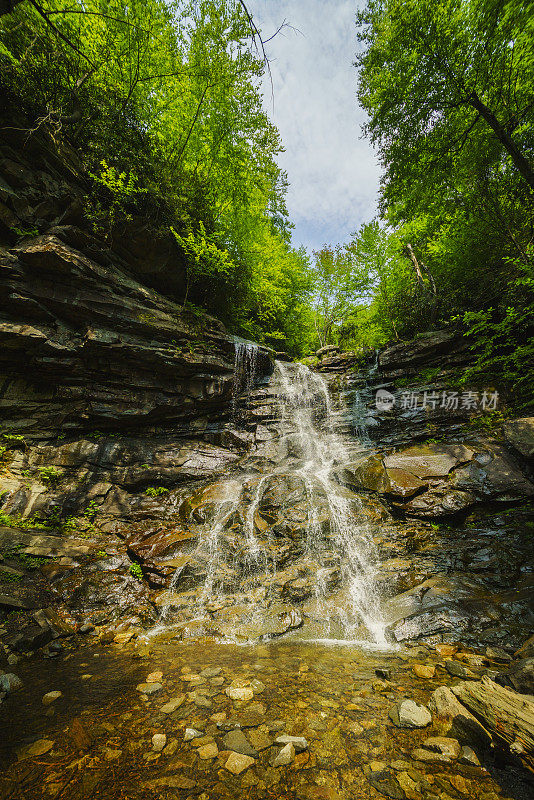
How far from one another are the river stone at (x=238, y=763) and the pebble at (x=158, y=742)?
545 millimetres

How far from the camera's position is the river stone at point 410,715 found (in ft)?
7.41

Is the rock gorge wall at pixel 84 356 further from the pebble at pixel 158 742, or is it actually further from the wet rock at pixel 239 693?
the pebble at pixel 158 742

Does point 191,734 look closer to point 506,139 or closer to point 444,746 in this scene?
point 444,746

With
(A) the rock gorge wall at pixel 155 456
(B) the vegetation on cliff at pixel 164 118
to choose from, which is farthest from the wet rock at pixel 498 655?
(B) the vegetation on cliff at pixel 164 118

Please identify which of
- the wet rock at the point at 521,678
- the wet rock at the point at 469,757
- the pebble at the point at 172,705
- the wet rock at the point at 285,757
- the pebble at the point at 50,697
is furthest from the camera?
the pebble at the point at 50,697

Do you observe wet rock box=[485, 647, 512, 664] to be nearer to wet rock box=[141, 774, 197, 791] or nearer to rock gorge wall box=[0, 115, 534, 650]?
rock gorge wall box=[0, 115, 534, 650]

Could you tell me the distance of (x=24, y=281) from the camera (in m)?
7.25

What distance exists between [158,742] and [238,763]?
0.68m

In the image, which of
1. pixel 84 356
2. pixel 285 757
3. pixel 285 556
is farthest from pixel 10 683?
pixel 84 356

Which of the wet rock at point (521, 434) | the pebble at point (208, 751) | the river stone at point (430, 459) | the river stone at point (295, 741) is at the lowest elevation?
the river stone at point (295, 741)

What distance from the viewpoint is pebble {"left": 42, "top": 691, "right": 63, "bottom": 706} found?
2.68 metres

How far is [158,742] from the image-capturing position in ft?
7.15

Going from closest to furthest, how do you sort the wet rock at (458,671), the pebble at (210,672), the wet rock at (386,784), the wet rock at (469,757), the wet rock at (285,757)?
the wet rock at (386,784), the wet rock at (469,757), the wet rock at (285,757), the wet rock at (458,671), the pebble at (210,672)

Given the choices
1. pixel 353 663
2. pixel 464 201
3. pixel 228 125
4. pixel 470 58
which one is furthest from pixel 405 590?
pixel 228 125
